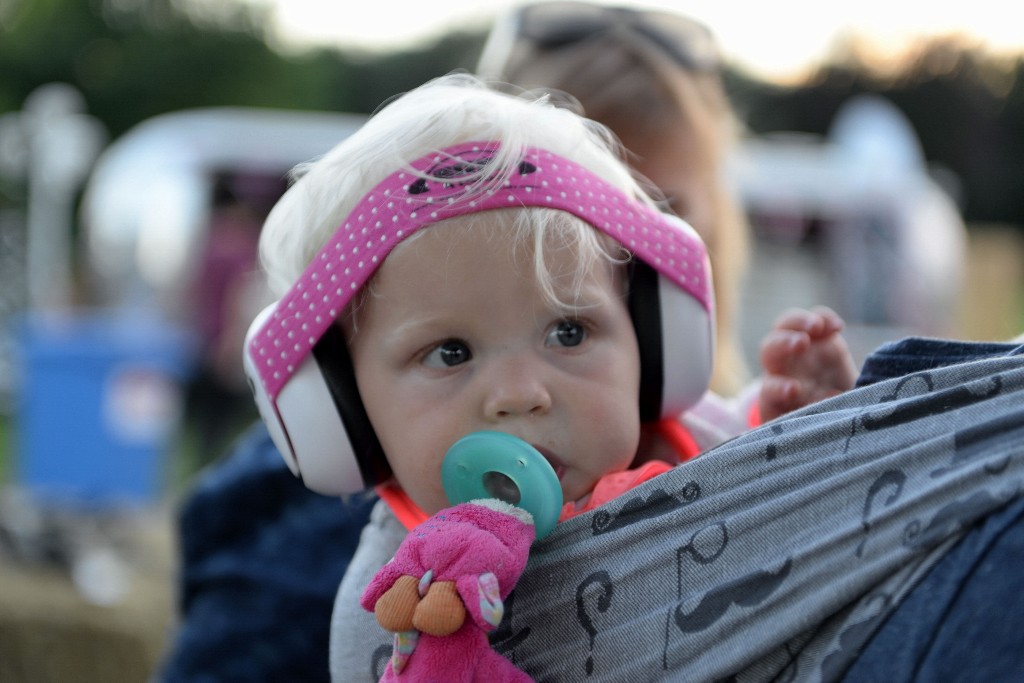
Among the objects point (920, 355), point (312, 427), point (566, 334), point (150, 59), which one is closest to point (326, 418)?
point (312, 427)

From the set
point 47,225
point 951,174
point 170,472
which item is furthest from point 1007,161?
point 170,472

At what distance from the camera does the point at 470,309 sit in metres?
1.09

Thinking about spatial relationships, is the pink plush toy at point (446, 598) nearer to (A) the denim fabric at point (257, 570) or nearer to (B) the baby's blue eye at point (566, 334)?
(B) the baby's blue eye at point (566, 334)

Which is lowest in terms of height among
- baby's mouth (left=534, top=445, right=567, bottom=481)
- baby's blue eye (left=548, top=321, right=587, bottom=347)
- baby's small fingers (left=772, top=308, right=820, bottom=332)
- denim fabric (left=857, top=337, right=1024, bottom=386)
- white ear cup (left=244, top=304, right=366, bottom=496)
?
white ear cup (left=244, top=304, right=366, bottom=496)

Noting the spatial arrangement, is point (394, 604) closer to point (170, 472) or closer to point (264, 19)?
point (170, 472)

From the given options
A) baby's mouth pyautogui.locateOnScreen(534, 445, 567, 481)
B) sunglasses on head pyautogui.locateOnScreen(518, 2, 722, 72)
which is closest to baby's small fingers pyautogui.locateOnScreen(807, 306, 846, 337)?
baby's mouth pyautogui.locateOnScreen(534, 445, 567, 481)

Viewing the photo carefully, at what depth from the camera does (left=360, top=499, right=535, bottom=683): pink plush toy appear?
89cm

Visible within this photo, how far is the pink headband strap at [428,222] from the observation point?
3.68 feet

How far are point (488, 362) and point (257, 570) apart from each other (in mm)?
890

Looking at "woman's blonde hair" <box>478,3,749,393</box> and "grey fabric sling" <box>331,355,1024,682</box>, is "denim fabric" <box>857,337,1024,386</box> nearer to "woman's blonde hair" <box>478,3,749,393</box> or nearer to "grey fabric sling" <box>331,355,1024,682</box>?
"grey fabric sling" <box>331,355,1024,682</box>

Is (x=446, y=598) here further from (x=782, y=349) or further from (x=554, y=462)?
(x=782, y=349)

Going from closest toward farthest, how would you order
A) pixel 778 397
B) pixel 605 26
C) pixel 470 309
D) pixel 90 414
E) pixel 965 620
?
pixel 965 620
pixel 470 309
pixel 778 397
pixel 605 26
pixel 90 414

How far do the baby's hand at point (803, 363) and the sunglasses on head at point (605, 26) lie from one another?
100 cm

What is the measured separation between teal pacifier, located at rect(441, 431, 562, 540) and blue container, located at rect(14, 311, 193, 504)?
5.83 m
